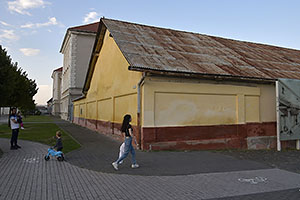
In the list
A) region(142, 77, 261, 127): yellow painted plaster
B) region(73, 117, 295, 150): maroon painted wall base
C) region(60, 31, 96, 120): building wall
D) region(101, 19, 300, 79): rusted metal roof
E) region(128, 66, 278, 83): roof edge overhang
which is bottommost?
region(73, 117, 295, 150): maroon painted wall base

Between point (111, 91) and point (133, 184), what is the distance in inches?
386

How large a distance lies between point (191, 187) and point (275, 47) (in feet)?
57.4

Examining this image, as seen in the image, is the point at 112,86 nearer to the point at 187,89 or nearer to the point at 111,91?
the point at 111,91

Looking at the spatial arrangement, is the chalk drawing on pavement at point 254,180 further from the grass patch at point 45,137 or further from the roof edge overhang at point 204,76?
the grass patch at point 45,137

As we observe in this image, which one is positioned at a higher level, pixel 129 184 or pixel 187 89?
pixel 187 89

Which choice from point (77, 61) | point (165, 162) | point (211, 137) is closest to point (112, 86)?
point (211, 137)

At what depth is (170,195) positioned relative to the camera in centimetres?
511

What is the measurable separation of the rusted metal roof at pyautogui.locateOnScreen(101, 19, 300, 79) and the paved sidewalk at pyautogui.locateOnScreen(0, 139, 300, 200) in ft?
15.2

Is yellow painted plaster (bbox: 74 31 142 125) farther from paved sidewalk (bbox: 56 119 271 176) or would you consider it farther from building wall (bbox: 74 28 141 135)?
paved sidewalk (bbox: 56 119 271 176)

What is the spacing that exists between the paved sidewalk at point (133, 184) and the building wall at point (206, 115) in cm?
364

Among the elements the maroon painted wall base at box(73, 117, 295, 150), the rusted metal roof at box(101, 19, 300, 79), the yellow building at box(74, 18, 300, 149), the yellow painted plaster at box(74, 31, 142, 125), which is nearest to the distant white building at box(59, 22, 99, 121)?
the yellow painted plaster at box(74, 31, 142, 125)

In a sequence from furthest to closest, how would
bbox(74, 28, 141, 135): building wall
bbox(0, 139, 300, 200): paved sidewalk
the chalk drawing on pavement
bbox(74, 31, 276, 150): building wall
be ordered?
1. bbox(74, 28, 141, 135): building wall
2. bbox(74, 31, 276, 150): building wall
3. the chalk drawing on pavement
4. bbox(0, 139, 300, 200): paved sidewalk

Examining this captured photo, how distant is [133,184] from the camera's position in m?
5.86

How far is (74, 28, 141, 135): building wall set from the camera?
38.7ft
